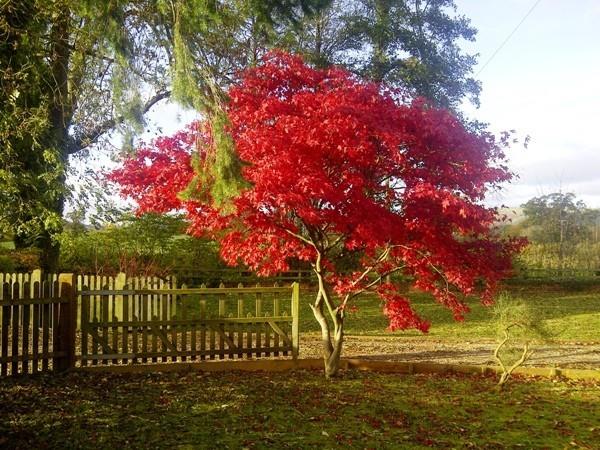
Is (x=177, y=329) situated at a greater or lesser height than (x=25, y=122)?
lesser

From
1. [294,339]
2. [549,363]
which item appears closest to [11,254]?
[294,339]

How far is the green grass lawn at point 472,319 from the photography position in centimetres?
1662

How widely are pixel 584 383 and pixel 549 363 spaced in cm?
225

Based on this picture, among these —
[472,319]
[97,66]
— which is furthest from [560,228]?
[97,66]

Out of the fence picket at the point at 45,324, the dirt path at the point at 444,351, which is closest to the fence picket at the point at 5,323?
the fence picket at the point at 45,324

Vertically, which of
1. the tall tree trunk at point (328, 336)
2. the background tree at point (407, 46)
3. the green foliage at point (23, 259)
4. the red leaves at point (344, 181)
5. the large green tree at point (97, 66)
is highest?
the background tree at point (407, 46)

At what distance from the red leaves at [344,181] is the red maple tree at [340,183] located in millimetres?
16

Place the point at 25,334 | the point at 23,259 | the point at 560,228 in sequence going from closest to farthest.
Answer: the point at 25,334 < the point at 23,259 < the point at 560,228

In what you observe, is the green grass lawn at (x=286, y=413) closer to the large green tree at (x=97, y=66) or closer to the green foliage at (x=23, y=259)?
the large green tree at (x=97, y=66)

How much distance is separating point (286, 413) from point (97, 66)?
8132 mm

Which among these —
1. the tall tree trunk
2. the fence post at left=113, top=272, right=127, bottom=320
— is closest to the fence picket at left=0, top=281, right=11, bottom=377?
the tall tree trunk

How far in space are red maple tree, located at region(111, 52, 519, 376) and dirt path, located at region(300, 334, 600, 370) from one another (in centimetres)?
307

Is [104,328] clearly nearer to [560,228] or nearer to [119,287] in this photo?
[119,287]

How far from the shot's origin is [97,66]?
1183cm
